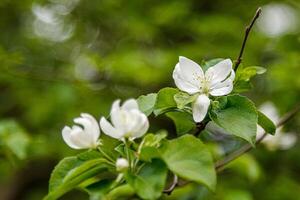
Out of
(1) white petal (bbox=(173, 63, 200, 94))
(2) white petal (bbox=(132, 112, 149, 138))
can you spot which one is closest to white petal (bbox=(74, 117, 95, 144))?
(2) white petal (bbox=(132, 112, 149, 138))

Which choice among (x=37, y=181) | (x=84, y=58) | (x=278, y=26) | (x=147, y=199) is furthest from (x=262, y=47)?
(x=147, y=199)

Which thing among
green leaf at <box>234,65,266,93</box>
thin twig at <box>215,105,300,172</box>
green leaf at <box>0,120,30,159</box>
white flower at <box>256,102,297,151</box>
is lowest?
white flower at <box>256,102,297,151</box>

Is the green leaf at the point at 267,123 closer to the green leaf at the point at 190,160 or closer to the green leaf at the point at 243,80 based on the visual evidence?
the green leaf at the point at 243,80

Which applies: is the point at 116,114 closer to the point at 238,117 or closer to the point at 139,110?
the point at 139,110

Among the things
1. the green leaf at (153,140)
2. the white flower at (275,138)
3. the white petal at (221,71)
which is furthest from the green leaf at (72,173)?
the white flower at (275,138)

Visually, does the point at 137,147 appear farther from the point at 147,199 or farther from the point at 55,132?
the point at 55,132

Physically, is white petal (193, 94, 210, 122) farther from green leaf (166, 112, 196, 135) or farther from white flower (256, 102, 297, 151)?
white flower (256, 102, 297, 151)

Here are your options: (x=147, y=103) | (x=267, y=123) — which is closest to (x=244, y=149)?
(x=267, y=123)
